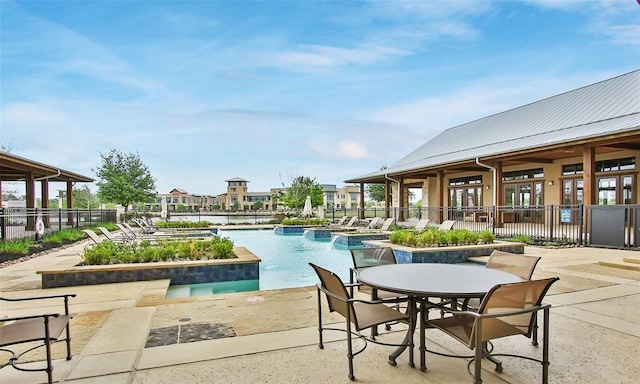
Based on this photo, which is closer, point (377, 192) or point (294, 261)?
point (294, 261)

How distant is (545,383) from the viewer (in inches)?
91.5

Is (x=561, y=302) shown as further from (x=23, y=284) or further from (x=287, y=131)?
(x=287, y=131)

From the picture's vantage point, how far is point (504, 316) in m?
2.17

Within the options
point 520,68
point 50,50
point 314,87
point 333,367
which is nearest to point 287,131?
point 314,87

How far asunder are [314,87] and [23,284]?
600 inches

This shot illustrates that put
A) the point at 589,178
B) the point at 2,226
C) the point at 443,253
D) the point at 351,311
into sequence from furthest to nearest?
the point at 589,178, the point at 2,226, the point at 443,253, the point at 351,311

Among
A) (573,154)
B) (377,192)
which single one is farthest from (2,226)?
(377,192)

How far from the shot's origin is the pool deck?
257 cm

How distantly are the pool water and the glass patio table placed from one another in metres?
3.93

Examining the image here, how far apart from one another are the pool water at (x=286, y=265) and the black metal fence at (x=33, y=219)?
20.8ft

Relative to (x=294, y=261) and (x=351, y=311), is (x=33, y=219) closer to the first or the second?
(x=294, y=261)

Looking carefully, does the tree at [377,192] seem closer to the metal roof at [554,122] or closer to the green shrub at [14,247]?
the metal roof at [554,122]

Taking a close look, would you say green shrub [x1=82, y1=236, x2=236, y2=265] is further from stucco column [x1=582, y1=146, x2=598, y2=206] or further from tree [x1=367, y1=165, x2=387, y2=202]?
tree [x1=367, y1=165, x2=387, y2=202]

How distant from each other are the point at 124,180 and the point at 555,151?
86.0 ft
